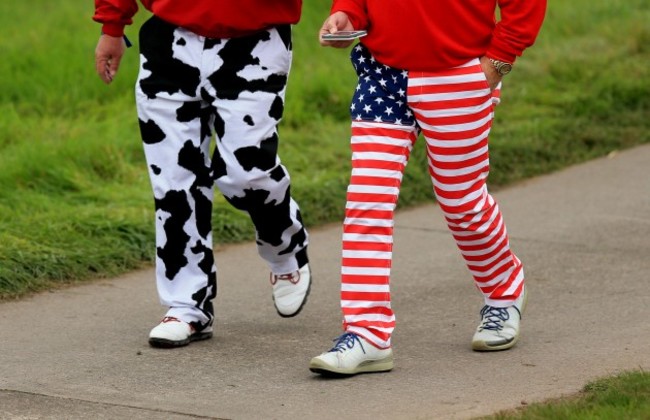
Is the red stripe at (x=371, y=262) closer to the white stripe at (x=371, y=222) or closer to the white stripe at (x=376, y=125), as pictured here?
the white stripe at (x=371, y=222)

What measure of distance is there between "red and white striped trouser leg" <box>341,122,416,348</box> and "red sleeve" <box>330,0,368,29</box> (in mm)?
307

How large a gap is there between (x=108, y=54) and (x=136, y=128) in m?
2.99

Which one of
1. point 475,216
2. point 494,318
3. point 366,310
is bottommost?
point 494,318

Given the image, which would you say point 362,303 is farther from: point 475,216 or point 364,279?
point 475,216

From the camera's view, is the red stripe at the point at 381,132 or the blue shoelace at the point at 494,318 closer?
the red stripe at the point at 381,132

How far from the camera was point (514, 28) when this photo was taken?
4.17m

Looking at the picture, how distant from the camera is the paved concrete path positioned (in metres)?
3.96

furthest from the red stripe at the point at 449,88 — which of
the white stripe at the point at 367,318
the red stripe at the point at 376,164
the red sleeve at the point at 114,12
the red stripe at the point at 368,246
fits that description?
the red sleeve at the point at 114,12

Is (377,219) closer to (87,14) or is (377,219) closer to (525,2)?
(525,2)

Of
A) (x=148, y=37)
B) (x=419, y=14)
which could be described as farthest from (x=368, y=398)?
(x=148, y=37)

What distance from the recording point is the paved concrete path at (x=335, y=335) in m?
3.96

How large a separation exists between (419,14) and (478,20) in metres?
0.19

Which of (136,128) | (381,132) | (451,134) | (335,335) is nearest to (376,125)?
(381,132)

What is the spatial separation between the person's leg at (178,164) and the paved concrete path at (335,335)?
0.21 metres
